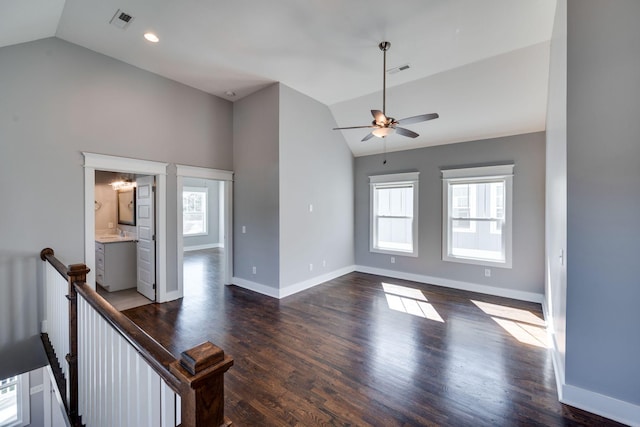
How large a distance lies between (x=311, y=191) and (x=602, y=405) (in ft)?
13.9

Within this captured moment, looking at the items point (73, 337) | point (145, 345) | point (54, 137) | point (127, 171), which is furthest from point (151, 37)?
point (145, 345)

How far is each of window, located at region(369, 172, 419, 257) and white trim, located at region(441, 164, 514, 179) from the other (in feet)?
2.11

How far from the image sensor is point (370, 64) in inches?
147

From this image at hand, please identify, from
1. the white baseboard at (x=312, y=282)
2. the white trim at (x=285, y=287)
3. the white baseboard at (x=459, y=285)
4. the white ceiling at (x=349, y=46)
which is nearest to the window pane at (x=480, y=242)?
the white baseboard at (x=459, y=285)

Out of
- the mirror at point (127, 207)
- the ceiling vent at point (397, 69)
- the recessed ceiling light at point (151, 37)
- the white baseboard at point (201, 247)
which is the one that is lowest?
the white baseboard at point (201, 247)

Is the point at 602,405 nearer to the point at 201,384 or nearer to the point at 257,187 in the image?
the point at 201,384

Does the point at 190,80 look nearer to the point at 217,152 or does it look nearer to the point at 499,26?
the point at 217,152

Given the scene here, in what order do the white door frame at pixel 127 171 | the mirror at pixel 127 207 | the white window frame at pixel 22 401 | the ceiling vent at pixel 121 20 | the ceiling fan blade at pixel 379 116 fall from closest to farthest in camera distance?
the ceiling vent at pixel 121 20 < the ceiling fan blade at pixel 379 116 < the white window frame at pixel 22 401 < the white door frame at pixel 127 171 < the mirror at pixel 127 207

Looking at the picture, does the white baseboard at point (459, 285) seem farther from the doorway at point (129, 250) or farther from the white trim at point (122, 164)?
the white trim at point (122, 164)

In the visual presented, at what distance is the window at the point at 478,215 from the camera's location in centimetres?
459

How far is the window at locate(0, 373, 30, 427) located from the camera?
3.35 m

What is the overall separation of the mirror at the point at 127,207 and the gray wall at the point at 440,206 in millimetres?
4682

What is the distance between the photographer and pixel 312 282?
5.08 meters

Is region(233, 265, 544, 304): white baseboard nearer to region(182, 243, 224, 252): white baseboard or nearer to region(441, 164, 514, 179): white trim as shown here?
region(441, 164, 514, 179): white trim
